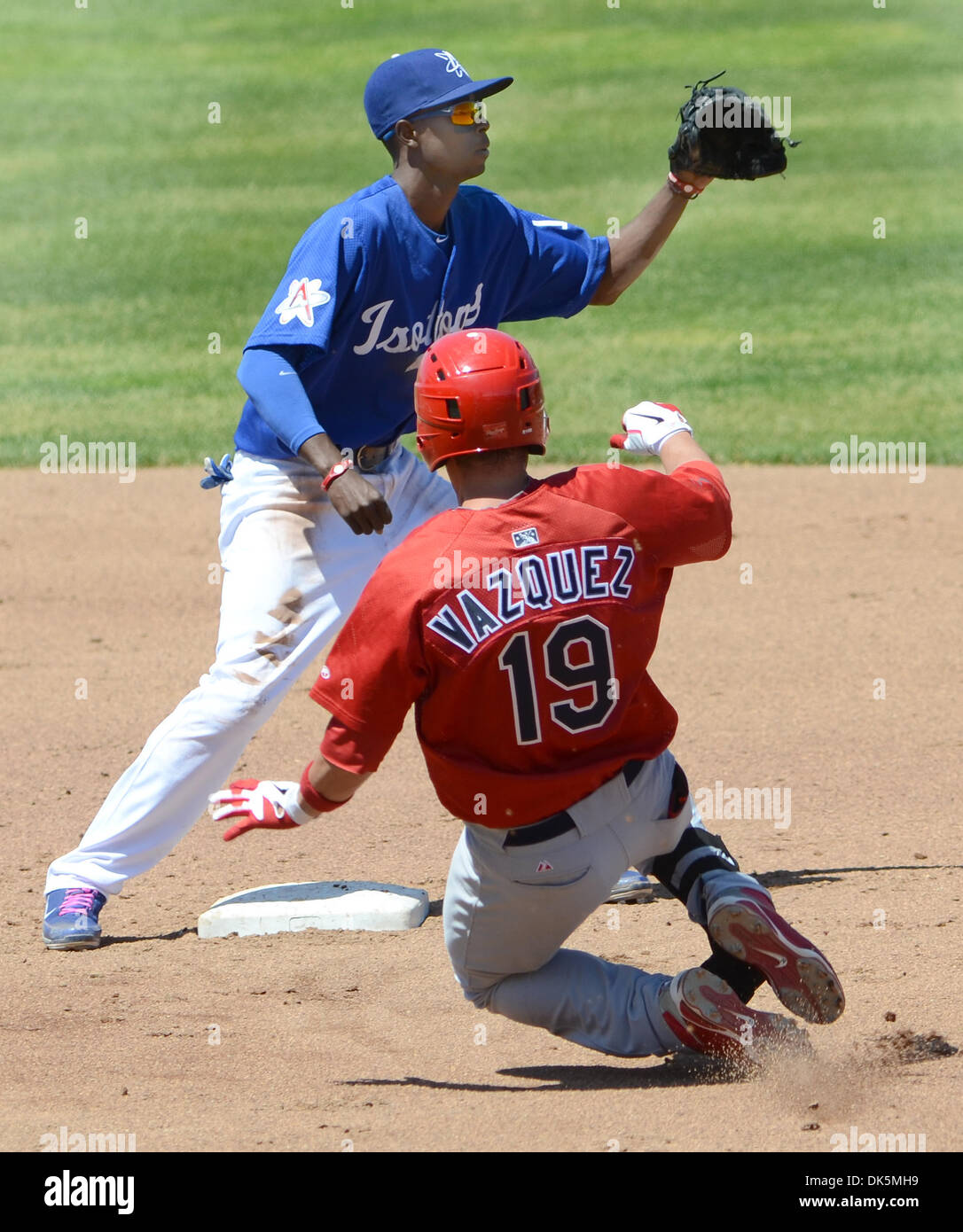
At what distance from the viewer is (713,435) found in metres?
11.0

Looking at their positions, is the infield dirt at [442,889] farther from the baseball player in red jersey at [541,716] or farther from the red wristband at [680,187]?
the red wristband at [680,187]

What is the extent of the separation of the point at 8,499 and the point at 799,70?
676 inches

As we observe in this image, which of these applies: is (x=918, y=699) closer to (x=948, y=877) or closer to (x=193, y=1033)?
(x=948, y=877)

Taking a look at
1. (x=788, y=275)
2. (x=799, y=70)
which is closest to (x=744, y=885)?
(x=788, y=275)

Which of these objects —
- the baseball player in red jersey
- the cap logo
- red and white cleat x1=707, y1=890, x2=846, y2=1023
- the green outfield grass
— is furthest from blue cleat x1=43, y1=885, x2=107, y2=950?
the green outfield grass

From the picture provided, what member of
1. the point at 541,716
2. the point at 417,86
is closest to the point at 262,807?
the point at 541,716

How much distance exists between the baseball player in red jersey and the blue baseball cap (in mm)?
→ 1321

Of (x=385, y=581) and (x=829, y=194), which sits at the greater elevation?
(x=385, y=581)

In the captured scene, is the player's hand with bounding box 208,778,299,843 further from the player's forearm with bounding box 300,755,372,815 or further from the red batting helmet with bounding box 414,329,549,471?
the red batting helmet with bounding box 414,329,549,471

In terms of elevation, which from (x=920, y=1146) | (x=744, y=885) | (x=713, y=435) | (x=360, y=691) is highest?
(x=360, y=691)

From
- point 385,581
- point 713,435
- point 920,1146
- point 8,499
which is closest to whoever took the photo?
point 920,1146

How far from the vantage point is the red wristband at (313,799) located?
11.1 ft

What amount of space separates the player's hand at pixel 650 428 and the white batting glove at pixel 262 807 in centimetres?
101

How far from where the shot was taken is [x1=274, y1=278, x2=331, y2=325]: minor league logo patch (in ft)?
14.2
